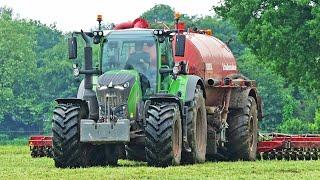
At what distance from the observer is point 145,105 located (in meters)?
29.3

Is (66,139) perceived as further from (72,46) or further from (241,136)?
(241,136)

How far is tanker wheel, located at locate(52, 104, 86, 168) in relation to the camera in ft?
94.1

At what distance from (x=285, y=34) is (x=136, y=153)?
93.6ft

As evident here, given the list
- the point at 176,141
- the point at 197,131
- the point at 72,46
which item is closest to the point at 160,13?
the point at 197,131

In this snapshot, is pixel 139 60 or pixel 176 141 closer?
pixel 176 141

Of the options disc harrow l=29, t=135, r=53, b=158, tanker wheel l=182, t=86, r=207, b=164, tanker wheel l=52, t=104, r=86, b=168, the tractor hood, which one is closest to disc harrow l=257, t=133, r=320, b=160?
tanker wheel l=182, t=86, r=207, b=164

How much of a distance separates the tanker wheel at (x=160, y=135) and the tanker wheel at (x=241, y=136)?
Answer: 234 inches

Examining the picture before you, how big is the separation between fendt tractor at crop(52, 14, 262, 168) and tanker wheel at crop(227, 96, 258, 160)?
25 mm

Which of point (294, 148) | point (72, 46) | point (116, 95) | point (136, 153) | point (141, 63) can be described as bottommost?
point (294, 148)

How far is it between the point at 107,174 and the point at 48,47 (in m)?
131

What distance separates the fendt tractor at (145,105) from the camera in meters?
28.6

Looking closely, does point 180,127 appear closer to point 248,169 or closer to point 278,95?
point 248,169

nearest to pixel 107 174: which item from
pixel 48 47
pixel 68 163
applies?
pixel 68 163

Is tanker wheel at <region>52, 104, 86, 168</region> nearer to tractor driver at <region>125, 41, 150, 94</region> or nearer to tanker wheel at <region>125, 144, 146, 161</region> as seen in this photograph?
tractor driver at <region>125, 41, 150, 94</region>
